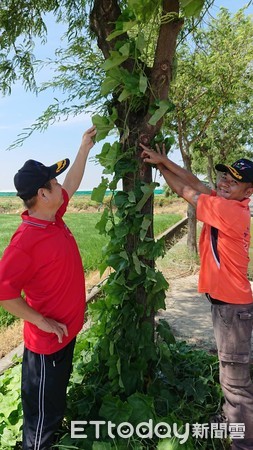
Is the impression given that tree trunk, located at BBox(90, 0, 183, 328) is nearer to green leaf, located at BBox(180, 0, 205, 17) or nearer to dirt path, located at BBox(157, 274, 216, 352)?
green leaf, located at BBox(180, 0, 205, 17)

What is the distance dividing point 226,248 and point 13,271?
136 centimetres

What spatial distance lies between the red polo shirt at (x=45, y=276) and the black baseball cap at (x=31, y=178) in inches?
5.7

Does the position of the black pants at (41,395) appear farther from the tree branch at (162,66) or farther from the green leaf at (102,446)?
the tree branch at (162,66)

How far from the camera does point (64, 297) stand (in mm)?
2395

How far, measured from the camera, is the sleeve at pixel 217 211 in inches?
102

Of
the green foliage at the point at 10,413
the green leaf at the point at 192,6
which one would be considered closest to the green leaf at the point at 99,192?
the green leaf at the point at 192,6

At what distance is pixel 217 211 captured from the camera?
8.48ft

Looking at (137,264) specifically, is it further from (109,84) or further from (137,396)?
(109,84)

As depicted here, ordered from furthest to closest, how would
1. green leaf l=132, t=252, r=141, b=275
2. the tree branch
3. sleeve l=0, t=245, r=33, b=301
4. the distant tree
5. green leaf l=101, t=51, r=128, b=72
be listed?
the distant tree
green leaf l=132, t=252, r=141, b=275
the tree branch
green leaf l=101, t=51, r=128, b=72
sleeve l=0, t=245, r=33, b=301

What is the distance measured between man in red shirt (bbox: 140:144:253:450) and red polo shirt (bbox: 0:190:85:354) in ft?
2.73

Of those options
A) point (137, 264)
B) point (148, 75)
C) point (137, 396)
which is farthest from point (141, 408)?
point (148, 75)

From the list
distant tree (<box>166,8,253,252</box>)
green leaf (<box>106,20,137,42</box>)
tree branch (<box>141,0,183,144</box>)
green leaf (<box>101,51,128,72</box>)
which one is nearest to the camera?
green leaf (<box>106,20,137,42</box>)

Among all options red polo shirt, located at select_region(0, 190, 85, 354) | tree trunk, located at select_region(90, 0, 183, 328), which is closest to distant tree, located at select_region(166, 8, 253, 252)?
tree trunk, located at select_region(90, 0, 183, 328)

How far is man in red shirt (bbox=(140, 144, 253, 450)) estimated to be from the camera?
262 cm
